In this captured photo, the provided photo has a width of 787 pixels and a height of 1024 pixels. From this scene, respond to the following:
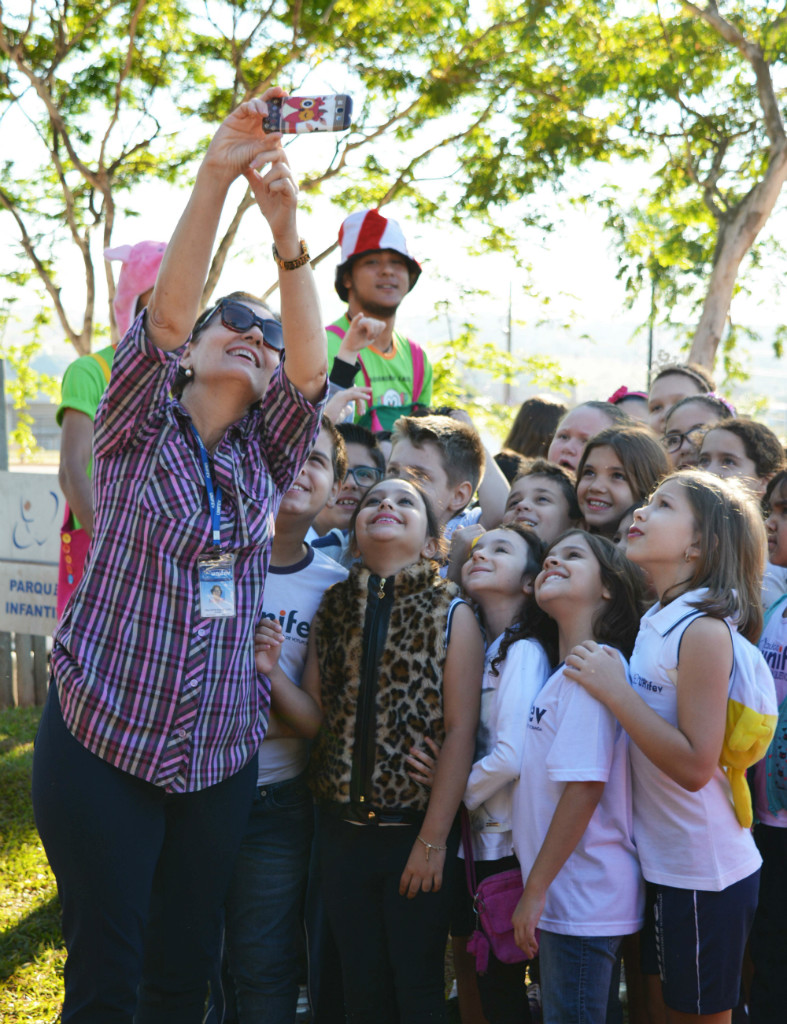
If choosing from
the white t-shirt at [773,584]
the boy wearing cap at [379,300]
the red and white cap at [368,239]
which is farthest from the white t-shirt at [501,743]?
the red and white cap at [368,239]

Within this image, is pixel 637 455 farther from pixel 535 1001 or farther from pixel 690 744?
pixel 535 1001

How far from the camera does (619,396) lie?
15.3 feet

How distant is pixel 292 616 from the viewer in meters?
2.59

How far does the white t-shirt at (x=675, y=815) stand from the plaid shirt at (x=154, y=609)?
98 cm

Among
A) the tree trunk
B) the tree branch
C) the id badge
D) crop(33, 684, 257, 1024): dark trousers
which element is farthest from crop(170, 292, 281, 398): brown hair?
the tree branch

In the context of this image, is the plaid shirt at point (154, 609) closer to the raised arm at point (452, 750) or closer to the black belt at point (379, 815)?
the black belt at point (379, 815)

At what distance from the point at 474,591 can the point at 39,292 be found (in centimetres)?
917

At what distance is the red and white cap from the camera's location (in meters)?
3.82

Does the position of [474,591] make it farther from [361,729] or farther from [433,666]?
[361,729]

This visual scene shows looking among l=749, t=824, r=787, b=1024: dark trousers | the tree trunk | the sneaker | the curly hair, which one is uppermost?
the tree trunk

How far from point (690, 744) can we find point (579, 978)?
0.61 metres

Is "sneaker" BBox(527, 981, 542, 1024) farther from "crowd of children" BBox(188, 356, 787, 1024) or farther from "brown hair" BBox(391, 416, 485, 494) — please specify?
"brown hair" BBox(391, 416, 485, 494)

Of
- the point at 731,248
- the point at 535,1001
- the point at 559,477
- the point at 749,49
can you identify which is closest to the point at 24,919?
the point at 535,1001

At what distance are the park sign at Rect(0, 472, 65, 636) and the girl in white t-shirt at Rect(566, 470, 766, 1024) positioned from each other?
5722mm
